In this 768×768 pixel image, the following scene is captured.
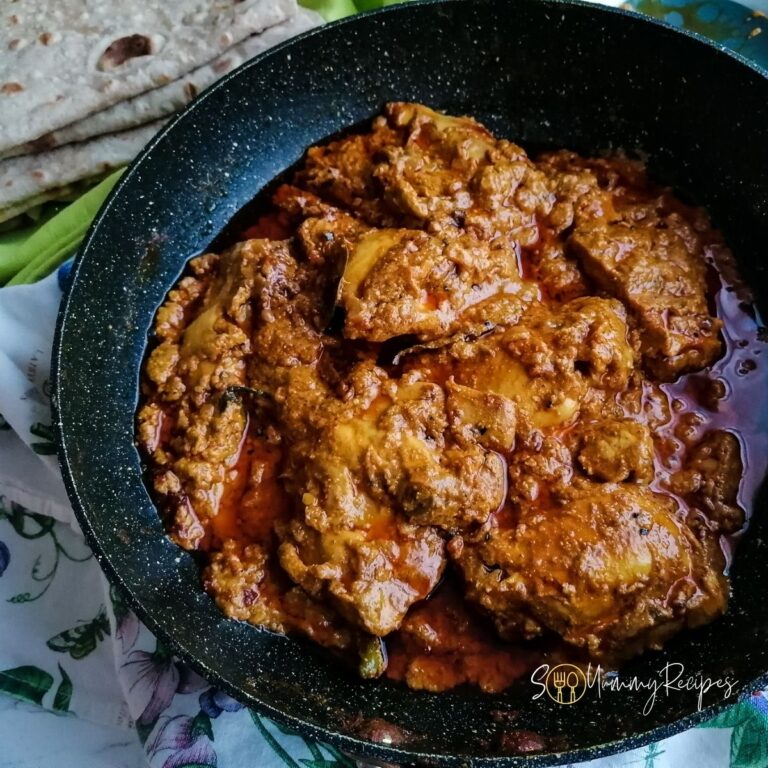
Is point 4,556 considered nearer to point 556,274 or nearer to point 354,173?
point 354,173

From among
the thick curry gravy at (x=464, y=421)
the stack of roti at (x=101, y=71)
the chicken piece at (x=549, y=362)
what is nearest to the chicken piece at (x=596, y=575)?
the thick curry gravy at (x=464, y=421)

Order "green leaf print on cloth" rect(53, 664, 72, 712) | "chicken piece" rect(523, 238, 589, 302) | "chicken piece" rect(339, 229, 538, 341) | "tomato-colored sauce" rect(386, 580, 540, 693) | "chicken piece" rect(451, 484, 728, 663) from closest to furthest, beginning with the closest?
"chicken piece" rect(451, 484, 728, 663) → "tomato-colored sauce" rect(386, 580, 540, 693) → "chicken piece" rect(339, 229, 538, 341) → "chicken piece" rect(523, 238, 589, 302) → "green leaf print on cloth" rect(53, 664, 72, 712)

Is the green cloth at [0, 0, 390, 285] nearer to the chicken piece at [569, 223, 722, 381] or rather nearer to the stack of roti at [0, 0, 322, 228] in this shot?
the stack of roti at [0, 0, 322, 228]

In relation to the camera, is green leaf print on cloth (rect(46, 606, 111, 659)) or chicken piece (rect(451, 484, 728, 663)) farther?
green leaf print on cloth (rect(46, 606, 111, 659))

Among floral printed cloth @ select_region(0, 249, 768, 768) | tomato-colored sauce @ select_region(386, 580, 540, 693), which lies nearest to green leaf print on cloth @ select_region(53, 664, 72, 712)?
floral printed cloth @ select_region(0, 249, 768, 768)

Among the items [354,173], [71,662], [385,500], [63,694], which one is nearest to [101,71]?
[354,173]

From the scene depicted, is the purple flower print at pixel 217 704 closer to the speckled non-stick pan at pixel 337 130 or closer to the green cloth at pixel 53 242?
the speckled non-stick pan at pixel 337 130

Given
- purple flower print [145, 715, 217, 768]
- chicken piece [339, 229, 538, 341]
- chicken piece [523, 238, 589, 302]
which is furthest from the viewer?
chicken piece [523, 238, 589, 302]
